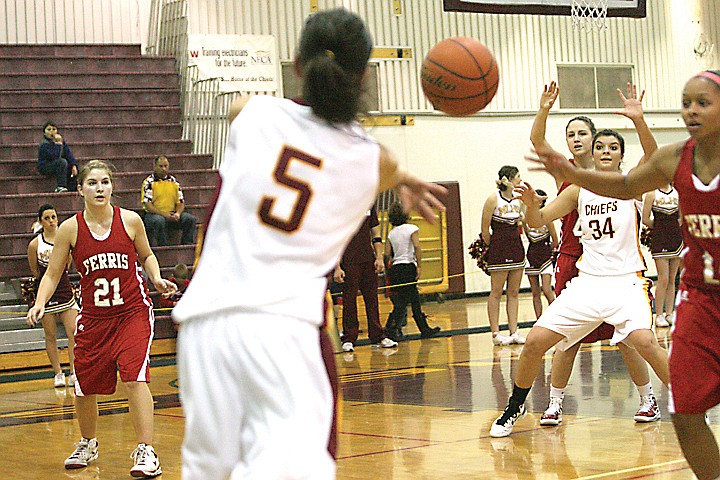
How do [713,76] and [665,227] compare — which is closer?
[713,76]

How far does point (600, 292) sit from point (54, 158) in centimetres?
1056

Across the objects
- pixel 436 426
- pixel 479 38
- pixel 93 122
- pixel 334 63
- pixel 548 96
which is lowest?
pixel 436 426

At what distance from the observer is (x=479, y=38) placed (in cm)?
2147

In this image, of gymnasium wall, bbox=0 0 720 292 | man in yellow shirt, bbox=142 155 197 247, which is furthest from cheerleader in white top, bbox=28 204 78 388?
gymnasium wall, bbox=0 0 720 292

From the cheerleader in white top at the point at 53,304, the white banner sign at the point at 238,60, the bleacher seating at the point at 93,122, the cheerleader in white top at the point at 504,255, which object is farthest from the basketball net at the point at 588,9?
the cheerleader in white top at the point at 53,304

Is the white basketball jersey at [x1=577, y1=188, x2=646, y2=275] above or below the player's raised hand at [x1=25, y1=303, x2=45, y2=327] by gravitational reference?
above

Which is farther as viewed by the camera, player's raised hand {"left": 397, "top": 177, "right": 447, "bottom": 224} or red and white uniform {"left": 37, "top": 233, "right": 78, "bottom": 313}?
red and white uniform {"left": 37, "top": 233, "right": 78, "bottom": 313}

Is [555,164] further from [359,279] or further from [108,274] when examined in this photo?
[359,279]

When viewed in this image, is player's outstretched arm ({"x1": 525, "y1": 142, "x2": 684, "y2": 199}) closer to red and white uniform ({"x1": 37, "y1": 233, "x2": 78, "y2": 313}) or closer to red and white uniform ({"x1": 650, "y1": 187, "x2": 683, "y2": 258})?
red and white uniform ({"x1": 37, "y1": 233, "x2": 78, "y2": 313})

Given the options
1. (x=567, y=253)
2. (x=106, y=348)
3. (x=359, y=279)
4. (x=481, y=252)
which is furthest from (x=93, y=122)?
(x=567, y=253)

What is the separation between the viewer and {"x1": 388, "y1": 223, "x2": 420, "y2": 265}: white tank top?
13172mm

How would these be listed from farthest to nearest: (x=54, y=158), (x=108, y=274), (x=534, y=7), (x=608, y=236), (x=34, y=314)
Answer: (x=54, y=158), (x=534, y=7), (x=608, y=236), (x=34, y=314), (x=108, y=274)

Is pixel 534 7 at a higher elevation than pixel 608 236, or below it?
higher

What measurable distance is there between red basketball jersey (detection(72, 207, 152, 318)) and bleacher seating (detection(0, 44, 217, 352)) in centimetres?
809
